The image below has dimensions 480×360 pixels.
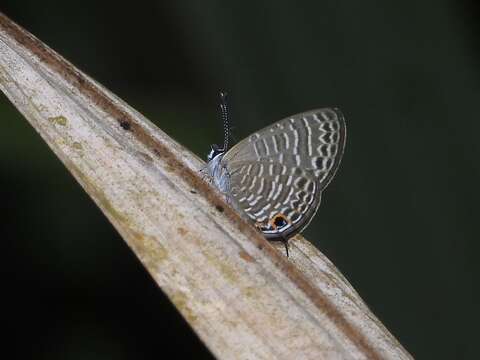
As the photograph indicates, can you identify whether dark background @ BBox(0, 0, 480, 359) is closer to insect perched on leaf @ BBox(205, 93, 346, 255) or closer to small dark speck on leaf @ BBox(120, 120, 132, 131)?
insect perched on leaf @ BBox(205, 93, 346, 255)

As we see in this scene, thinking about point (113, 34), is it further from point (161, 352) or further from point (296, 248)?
point (296, 248)

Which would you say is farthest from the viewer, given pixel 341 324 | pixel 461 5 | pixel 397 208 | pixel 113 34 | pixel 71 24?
pixel 113 34

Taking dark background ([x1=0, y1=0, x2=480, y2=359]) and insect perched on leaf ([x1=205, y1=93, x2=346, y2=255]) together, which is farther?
dark background ([x1=0, y1=0, x2=480, y2=359])

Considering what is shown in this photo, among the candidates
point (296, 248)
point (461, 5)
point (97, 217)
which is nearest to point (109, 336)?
point (97, 217)

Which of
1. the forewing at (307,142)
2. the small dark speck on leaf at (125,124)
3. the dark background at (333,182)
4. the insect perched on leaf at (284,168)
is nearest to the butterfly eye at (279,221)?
the insect perched on leaf at (284,168)

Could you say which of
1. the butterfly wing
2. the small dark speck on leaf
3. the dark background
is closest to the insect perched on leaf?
the butterfly wing

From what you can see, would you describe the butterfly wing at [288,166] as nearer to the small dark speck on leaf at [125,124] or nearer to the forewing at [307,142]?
the forewing at [307,142]

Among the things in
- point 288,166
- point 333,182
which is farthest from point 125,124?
point 333,182

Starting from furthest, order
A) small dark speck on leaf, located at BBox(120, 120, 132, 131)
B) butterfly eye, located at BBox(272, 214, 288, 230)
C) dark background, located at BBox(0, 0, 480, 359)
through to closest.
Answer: dark background, located at BBox(0, 0, 480, 359) < butterfly eye, located at BBox(272, 214, 288, 230) < small dark speck on leaf, located at BBox(120, 120, 132, 131)
